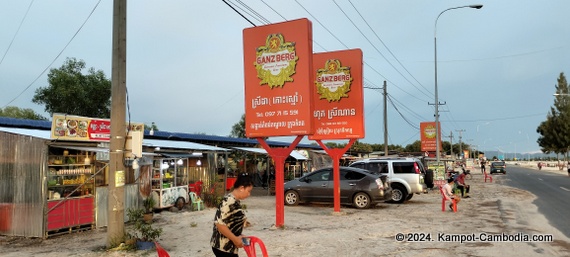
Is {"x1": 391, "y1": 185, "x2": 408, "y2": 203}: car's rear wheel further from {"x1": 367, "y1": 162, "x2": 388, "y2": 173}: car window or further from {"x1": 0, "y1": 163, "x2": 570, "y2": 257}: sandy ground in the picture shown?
{"x1": 0, "y1": 163, "x2": 570, "y2": 257}: sandy ground

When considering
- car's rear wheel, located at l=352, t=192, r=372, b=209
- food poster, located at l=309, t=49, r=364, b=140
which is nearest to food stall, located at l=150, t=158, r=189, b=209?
food poster, located at l=309, t=49, r=364, b=140

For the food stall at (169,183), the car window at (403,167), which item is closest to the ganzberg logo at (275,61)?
the food stall at (169,183)

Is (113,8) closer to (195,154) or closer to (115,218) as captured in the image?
(115,218)

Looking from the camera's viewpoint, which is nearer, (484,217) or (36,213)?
(36,213)

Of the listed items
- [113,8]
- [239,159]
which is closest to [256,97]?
[113,8]

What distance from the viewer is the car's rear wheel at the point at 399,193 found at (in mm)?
16625

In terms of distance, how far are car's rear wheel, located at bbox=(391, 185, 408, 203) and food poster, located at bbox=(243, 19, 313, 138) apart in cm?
796

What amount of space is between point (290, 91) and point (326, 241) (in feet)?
13.3

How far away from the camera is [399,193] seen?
16.7 metres

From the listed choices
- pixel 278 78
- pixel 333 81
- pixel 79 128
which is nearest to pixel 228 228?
pixel 278 78

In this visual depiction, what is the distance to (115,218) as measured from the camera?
7.68m

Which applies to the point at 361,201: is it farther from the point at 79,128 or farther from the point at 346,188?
the point at 79,128

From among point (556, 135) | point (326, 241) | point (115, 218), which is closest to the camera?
point (115, 218)

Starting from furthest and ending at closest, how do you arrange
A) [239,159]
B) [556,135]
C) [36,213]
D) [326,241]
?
[556,135], [239,159], [36,213], [326,241]
